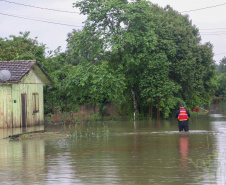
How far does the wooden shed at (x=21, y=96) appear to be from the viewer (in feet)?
84.0

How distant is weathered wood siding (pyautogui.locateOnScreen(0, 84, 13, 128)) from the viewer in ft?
83.7

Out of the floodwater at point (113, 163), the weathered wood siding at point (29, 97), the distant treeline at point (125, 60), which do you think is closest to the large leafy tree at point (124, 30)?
the distant treeline at point (125, 60)

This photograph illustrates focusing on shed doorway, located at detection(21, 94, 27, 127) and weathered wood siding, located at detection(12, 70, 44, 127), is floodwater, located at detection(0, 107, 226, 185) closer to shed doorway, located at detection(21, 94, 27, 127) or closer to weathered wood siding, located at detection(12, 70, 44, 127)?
weathered wood siding, located at detection(12, 70, 44, 127)

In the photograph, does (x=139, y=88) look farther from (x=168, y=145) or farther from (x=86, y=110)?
(x=168, y=145)

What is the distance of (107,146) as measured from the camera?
53.1 ft

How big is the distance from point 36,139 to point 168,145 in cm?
659

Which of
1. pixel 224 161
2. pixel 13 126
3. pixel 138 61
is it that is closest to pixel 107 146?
pixel 224 161

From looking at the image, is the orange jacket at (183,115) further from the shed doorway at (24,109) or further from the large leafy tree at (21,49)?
the large leafy tree at (21,49)

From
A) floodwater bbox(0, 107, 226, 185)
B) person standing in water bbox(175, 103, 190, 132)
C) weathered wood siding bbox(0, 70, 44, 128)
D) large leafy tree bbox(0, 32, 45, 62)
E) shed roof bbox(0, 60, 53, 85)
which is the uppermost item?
large leafy tree bbox(0, 32, 45, 62)

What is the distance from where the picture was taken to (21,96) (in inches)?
1041

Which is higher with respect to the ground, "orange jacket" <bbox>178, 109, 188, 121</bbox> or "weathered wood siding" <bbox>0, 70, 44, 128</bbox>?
"weathered wood siding" <bbox>0, 70, 44, 128</bbox>

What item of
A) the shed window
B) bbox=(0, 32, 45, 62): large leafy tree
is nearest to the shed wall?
the shed window

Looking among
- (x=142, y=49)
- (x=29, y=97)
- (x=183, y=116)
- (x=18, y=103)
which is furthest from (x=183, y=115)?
(x=142, y=49)

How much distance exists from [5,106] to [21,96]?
1278mm
